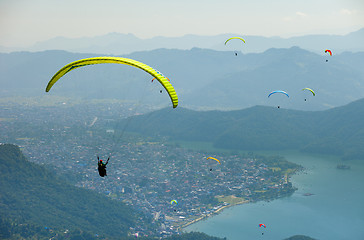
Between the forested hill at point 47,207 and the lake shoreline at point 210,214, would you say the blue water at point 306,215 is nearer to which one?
the lake shoreline at point 210,214

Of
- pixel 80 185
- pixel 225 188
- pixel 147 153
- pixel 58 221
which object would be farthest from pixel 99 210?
pixel 147 153

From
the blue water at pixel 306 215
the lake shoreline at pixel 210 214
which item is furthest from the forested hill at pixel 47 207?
the blue water at pixel 306 215

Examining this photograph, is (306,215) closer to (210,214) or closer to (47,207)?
(210,214)

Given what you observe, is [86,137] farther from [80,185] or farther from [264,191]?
[264,191]

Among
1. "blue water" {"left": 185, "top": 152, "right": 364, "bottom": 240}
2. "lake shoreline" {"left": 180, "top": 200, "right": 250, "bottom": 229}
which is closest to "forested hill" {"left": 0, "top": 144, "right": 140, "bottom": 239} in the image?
"lake shoreline" {"left": 180, "top": 200, "right": 250, "bottom": 229}

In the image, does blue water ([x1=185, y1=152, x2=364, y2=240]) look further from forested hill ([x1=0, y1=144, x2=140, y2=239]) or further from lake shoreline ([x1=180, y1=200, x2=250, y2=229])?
forested hill ([x1=0, y1=144, x2=140, y2=239])

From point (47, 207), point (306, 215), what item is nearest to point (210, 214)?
point (306, 215)
